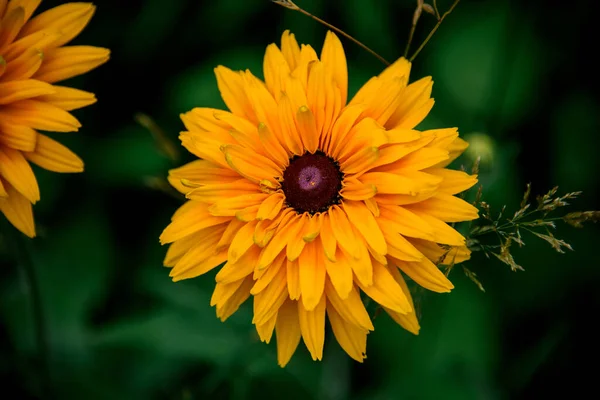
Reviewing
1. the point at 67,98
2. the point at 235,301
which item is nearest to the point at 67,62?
the point at 67,98

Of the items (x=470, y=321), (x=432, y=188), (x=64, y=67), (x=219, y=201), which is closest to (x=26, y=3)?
(x=64, y=67)

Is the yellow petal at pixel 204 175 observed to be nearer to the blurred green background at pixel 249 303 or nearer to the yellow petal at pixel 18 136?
the yellow petal at pixel 18 136

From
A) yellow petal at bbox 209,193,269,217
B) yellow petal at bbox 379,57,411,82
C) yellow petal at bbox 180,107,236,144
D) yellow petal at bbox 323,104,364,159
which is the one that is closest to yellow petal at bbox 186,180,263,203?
yellow petal at bbox 209,193,269,217

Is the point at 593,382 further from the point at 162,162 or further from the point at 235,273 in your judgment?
the point at 162,162

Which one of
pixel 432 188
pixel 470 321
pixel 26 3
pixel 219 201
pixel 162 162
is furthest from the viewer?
pixel 162 162

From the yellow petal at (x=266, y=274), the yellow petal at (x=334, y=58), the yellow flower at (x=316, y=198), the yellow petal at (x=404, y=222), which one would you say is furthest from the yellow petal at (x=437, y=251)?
the yellow petal at (x=334, y=58)

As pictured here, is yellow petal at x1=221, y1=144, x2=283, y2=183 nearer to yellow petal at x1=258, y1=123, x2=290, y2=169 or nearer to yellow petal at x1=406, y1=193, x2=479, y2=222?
yellow petal at x1=258, y1=123, x2=290, y2=169
